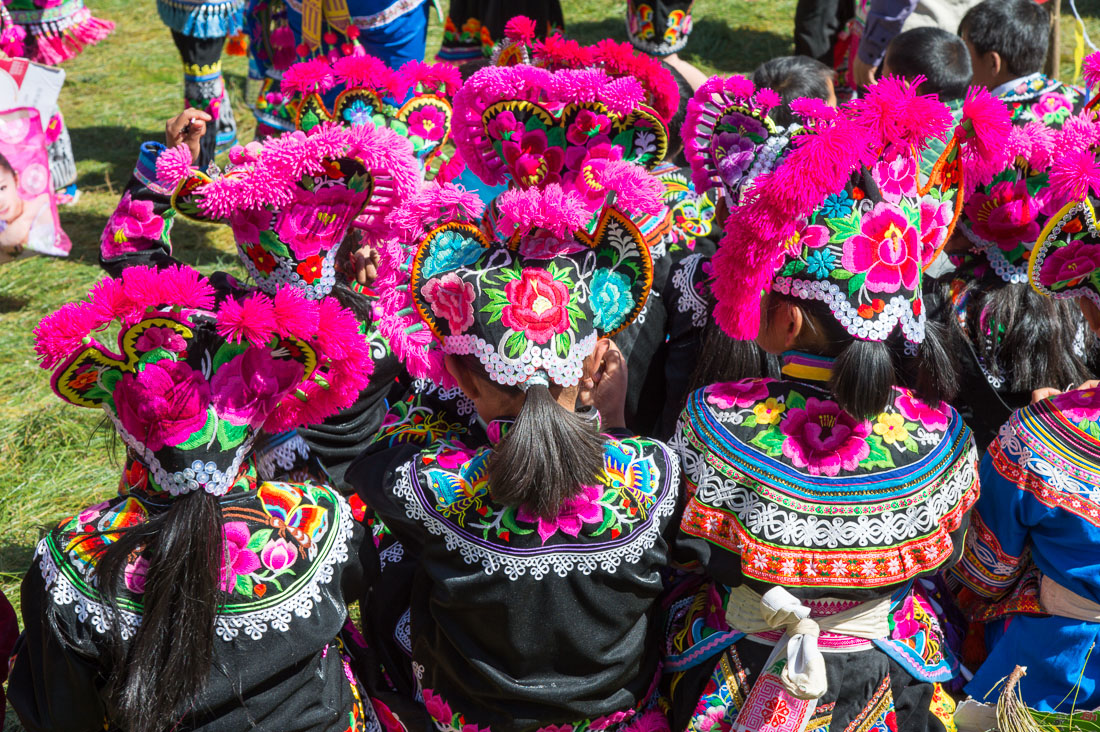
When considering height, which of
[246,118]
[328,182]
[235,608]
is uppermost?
[328,182]

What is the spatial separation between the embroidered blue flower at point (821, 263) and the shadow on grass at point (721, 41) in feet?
19.8

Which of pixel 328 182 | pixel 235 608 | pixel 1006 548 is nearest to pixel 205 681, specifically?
pixel 235 608

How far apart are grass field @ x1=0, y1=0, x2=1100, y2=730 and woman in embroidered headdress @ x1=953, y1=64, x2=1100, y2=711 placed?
6.02 ft

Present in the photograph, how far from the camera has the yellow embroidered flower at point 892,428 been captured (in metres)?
1.86

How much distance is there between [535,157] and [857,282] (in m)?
1.20

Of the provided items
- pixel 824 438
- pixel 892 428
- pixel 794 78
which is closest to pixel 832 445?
pixel 824 438

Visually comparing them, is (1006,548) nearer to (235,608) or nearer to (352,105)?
(235,608)

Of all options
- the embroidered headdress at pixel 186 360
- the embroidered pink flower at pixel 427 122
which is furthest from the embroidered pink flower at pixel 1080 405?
the embroidered pink flower at pixel 427 122

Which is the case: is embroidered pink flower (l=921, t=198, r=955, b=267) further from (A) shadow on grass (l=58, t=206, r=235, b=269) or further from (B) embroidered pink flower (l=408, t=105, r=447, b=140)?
(A) shadow on grass (l=58, t=206, r=235, b=269)

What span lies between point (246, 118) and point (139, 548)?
5798 millimetres

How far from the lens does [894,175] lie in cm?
179

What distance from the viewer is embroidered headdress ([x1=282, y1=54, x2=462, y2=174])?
310cm

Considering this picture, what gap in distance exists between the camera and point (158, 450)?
1.65 m

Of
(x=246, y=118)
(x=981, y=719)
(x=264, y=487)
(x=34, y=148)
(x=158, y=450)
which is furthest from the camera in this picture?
(x=246, y=118)
